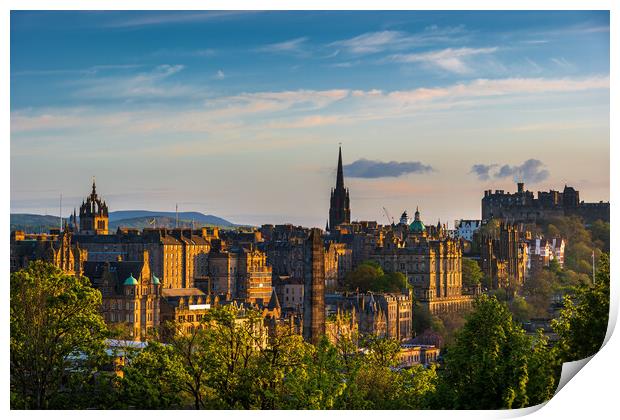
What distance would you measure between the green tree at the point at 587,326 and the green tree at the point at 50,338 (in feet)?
22.1

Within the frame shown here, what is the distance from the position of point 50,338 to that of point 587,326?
7797mm

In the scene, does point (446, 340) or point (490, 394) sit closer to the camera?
point (490, 394)

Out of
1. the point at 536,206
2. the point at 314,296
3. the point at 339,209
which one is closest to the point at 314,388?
the point at 314,296

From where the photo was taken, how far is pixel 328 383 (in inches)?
882

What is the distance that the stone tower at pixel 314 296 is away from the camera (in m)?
41.0

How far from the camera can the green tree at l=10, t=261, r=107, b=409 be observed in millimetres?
22672

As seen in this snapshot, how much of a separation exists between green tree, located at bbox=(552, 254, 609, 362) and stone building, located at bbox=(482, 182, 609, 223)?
40.5 metres

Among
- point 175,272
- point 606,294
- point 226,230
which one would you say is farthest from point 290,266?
point 606,294

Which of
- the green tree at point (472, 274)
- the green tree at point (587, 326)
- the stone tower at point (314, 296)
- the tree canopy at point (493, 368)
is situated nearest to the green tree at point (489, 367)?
the tree canopy at point (493, 368)

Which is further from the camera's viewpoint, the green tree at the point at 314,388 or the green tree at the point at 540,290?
the green tree at the point at 540,290

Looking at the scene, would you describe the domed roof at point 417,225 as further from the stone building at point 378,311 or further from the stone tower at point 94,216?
the stone tower at point 94,216

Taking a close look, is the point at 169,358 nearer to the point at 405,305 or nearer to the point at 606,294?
the point at 606,294

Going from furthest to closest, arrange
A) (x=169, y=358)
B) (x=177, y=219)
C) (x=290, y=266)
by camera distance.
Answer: (x=290, y=266)
(x=177, y=219)
(x=169, y=358)
